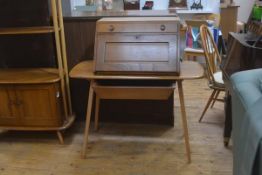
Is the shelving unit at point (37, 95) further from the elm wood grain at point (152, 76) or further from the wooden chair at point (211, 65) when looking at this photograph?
A: the wooden chair at point (211, 65)

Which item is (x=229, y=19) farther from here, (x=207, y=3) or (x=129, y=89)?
(x=129, y=89)

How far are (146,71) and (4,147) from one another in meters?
1.42

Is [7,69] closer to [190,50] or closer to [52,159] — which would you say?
[52,159]

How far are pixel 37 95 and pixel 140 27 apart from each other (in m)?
1.02

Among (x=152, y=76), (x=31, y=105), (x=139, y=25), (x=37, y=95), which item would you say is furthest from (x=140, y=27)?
(x=31, y=105)

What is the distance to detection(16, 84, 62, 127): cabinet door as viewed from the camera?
238cm

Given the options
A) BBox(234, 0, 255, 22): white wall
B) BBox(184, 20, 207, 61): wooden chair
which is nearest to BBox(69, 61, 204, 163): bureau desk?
BBox(184, 20, 207, 61): wooden chair

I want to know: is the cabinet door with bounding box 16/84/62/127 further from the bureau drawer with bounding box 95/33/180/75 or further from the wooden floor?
the bureau drawer with bounding box 95/33/180/75

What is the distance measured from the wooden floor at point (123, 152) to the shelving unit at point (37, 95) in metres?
0.17

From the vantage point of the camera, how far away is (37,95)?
2.40 metres

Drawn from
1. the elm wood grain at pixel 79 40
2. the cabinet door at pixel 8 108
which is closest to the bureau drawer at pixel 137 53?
the elm wood grain at pixel 79 40

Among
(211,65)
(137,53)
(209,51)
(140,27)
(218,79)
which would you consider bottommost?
(218,79)

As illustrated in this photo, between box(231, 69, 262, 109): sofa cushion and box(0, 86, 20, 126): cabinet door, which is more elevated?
box(231, 69, 262, 109): sofa cushion

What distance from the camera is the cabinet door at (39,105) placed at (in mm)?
2379
